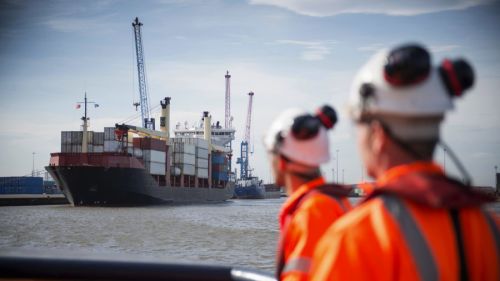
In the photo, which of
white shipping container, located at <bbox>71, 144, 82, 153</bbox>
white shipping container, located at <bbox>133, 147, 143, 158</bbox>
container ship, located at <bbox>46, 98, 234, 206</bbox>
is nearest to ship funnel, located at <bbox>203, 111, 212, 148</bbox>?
container ship, located at <bbox>46, 98, 234, 206</bbox>

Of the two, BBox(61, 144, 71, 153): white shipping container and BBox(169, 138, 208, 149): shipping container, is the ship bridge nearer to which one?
BBox(169, 138, 208, 149): shipping container

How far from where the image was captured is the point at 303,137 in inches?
99.9

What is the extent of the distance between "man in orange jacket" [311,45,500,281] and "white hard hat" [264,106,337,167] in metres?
0.94

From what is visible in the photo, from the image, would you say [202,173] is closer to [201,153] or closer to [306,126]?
[201,153]

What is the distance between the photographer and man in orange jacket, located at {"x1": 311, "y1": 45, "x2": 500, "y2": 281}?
4.20 feet

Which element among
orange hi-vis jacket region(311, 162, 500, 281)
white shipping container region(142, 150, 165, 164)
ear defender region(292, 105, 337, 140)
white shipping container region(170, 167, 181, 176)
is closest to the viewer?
orange hi-vis jacket region(311, 162, 500, 281)

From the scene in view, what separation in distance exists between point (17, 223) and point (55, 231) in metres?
6.05

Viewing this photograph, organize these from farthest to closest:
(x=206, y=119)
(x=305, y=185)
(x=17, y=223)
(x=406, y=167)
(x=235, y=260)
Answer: (x=206, y=119)
(x=17, y=223)
(x=235, y=260)
(x=305, y=185)
(x=406, y=167)

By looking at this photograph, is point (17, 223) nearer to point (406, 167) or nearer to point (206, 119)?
point (406, 167)

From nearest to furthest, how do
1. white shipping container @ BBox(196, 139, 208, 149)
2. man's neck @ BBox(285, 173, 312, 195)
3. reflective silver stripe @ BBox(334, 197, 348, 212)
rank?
reflective silver stripe @ BBox(334, 197, 348, 212)
man's neck @ BBox(285, 173, 312, 195)
white shipping container @ BBox(196, 139, 208, 149)

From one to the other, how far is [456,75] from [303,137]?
3.54ft

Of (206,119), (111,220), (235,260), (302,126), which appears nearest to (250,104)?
(206,119)

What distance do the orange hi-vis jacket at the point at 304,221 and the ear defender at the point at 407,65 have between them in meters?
0.79

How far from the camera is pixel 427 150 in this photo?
A: 1.47m
